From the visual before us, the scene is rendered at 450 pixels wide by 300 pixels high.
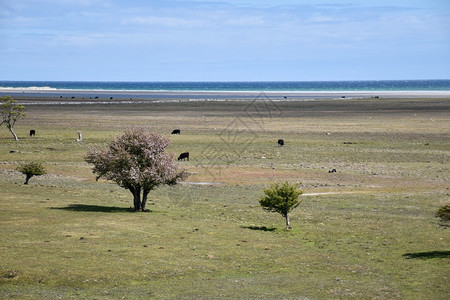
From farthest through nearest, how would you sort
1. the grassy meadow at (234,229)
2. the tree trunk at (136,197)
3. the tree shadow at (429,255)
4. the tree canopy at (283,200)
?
1. the tree trunk at (136,197)
2. the tree canopy at (283,200)
3. the tree shadow at (429,255)
4. the grassy meadow at (234,229)

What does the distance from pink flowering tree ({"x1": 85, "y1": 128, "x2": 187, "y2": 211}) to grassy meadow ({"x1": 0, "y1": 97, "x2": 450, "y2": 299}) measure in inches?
80.0

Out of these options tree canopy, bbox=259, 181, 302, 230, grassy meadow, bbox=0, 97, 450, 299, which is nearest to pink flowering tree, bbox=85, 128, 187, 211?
grassy meadow, bbox=0, 97, 450, 299

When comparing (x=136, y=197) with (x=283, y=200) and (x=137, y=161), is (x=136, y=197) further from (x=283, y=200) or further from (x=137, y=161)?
(x=283, y=200)

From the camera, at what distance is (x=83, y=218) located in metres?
33.7

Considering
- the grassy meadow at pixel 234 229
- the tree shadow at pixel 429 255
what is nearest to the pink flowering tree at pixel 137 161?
the grassy meadow at pixel 234 229

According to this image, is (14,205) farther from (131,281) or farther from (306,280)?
(306,280)

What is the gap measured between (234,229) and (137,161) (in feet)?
24.4

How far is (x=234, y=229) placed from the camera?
3312 cm

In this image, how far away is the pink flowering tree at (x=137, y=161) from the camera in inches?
1423

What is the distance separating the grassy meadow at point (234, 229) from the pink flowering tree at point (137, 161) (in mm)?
2033

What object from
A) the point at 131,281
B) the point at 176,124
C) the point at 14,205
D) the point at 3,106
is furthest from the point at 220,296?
the point at 176,124

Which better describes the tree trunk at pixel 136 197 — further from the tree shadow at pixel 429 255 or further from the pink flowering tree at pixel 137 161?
the tree shadow at pixel 429 255

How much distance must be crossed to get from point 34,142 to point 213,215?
43206mm

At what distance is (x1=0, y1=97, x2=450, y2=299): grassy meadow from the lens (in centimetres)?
2248
